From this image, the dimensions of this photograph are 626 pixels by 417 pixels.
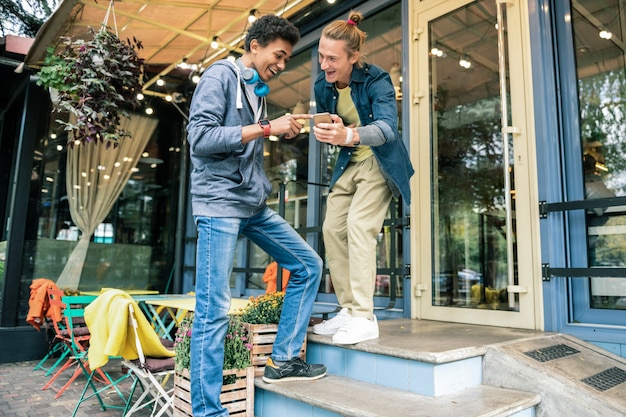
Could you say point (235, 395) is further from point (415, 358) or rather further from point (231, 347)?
point (415, 358)

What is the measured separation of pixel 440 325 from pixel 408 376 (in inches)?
45.9

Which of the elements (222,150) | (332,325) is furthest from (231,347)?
(222,150)

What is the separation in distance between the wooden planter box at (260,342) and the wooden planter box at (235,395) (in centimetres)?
8

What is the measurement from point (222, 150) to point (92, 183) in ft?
16.7

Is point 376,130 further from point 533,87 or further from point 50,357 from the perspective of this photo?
point 50,357

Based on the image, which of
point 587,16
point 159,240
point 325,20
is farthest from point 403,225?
point 159,240

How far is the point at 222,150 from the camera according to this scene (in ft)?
6.57

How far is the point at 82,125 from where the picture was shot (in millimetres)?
3777

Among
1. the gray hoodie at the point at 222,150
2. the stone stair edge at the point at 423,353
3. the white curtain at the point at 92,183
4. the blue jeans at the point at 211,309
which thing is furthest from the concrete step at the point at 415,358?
the white curtain at the point at 92,183

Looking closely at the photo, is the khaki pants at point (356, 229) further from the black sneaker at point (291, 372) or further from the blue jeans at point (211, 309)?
the blue jeans at point (211, 309)

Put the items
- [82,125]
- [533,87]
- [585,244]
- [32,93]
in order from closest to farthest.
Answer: [585,244]
[533,87]
[82,125]
[32,93]

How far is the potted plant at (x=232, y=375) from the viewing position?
242 cm

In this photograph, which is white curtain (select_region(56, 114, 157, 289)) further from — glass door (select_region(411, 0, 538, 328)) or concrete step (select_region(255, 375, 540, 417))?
Result: concrete step (select_region(255, 375, 540, 417))

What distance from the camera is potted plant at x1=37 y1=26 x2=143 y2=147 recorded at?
149 inches
